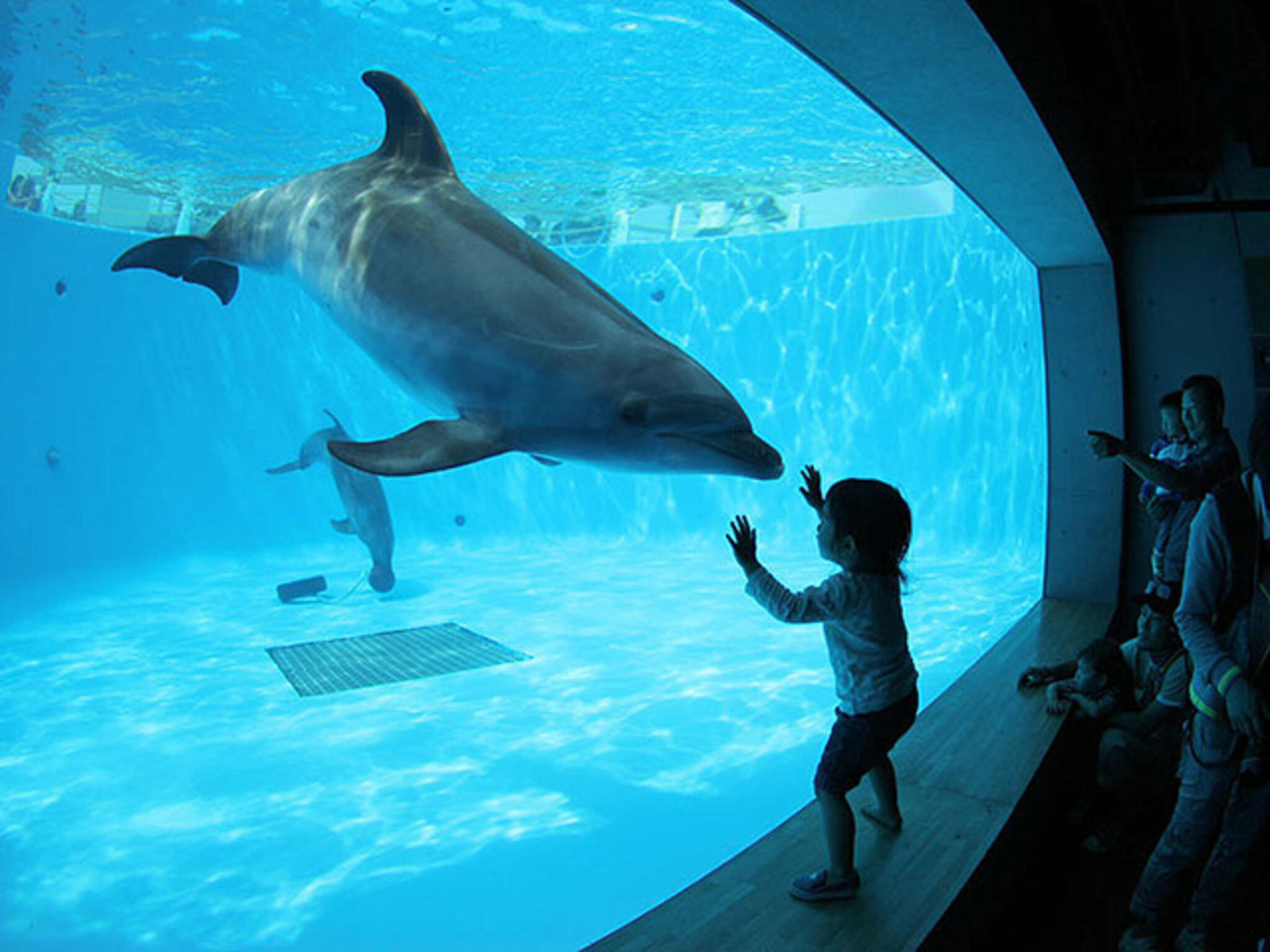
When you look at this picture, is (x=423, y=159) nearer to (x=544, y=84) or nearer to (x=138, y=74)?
(x=544, y=84)

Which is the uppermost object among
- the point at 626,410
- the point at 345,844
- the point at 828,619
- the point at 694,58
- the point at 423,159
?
the point at 694,58

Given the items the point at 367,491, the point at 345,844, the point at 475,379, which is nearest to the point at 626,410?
the point at 475,379

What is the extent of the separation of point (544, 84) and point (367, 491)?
7916mm

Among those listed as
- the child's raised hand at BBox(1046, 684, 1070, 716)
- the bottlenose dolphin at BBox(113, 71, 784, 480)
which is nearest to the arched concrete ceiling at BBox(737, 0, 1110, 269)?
the bottlenose dolphin at BBox(113, 71, 784, 480)

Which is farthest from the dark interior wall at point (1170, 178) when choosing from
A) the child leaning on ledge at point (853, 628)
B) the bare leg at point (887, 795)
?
the bare leg at point (887, 795)

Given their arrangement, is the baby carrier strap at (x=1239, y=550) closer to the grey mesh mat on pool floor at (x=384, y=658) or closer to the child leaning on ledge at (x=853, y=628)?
the child leaning on ledge at (x=853, y=628)

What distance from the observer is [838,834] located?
3.07 m

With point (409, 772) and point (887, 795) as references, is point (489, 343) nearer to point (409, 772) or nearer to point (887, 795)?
point (887, 795)

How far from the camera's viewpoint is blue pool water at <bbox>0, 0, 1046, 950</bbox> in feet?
16.0

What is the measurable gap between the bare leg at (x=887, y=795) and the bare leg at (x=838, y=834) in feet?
1.57

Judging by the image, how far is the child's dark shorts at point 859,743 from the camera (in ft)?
9.61

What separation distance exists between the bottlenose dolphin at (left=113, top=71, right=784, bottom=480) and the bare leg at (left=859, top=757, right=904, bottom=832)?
4.88ft

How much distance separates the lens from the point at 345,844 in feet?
16.1

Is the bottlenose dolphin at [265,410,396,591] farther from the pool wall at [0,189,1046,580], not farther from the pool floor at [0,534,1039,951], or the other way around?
the pool wall at [0,189,1046,580]
